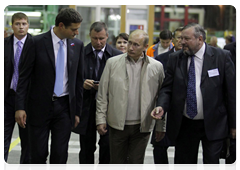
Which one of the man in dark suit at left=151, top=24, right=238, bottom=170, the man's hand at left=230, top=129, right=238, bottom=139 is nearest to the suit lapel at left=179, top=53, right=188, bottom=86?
the man in dark suit at left=151, top=24, right=238, bottom=170

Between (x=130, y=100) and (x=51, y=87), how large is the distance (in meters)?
0.90

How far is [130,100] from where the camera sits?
4023 millimetres

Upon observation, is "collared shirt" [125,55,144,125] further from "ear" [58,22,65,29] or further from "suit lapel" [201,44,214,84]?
"ear" [58,22,65,29]

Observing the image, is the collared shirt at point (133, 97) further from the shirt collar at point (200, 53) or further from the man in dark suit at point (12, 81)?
the man in dark suit at point (12, 81)

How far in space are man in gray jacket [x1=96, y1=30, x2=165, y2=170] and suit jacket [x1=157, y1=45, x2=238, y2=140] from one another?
171 millimetres

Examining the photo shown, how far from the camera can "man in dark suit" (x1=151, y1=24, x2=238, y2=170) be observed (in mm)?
3820

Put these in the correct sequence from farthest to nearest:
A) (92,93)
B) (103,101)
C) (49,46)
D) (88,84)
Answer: (92,93) < (88,84) < (103,101) < (49,46)

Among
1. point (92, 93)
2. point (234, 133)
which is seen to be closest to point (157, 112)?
point (234, 133)

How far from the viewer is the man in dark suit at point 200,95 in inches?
150

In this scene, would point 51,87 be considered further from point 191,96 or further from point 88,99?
point 191,96

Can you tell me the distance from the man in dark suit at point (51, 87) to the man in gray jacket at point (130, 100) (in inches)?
15.6

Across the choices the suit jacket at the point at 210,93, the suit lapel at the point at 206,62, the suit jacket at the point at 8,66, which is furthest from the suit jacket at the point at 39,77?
the suit lapel at the point at 206,62
